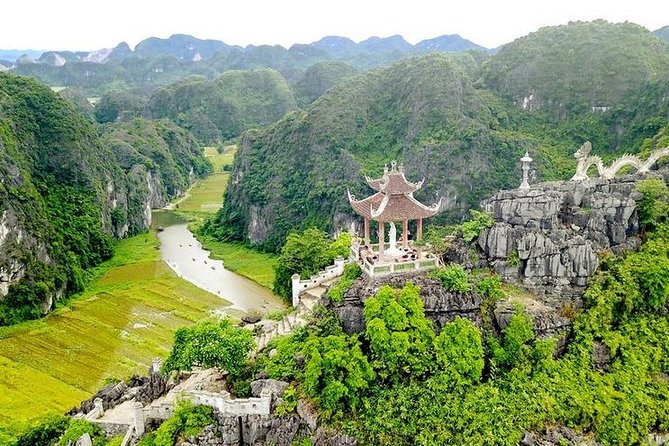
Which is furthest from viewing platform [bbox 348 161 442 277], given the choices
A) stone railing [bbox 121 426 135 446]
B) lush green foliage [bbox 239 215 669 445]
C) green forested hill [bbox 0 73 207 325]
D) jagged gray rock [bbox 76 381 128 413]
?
green forested hill [bbox 0 73 207 325]

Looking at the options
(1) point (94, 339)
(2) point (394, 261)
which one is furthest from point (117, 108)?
(2) point (394, 261)

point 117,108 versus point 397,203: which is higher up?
point 117,108

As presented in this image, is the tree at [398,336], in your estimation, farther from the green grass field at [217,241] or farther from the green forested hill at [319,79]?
the green forested hill at [319,79]

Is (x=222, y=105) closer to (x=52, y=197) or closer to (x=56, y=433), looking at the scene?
(x=52, y=197)

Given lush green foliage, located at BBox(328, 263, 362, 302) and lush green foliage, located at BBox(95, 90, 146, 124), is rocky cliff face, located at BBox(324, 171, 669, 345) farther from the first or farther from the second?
lush green foliage, located at BBox(95, 90, 146, 124)

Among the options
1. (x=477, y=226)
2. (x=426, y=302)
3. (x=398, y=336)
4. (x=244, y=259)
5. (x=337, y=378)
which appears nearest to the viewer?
(x=337, y=378)

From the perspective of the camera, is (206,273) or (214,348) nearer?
(214,348)
